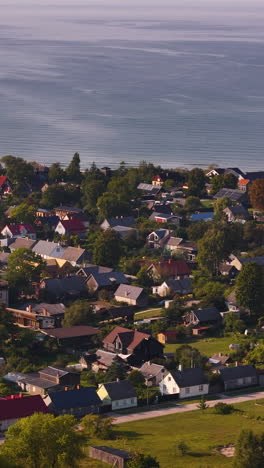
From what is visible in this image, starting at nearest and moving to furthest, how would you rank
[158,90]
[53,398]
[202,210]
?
[53,398] → [202,210] → [158,90]

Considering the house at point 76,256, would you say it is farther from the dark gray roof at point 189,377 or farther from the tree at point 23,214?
the dark gray roof at point 189,377

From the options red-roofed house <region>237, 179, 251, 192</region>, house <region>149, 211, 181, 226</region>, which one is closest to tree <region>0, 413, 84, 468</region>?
house <region>149, 211, 181, 226</region>

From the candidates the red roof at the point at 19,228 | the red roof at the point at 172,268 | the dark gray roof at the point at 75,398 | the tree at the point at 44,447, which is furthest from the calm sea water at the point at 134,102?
the tree at the point at 44,447

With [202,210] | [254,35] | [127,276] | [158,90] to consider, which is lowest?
[127,276]

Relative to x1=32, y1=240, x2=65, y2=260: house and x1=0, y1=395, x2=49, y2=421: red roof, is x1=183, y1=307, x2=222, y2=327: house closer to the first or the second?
x1=0, y1=395, x2=49, y2=421: red roof

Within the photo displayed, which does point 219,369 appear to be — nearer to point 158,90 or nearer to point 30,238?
point 30,238

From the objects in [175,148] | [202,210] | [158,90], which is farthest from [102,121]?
[202,210]

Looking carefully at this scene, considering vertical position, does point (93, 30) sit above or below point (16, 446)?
above
